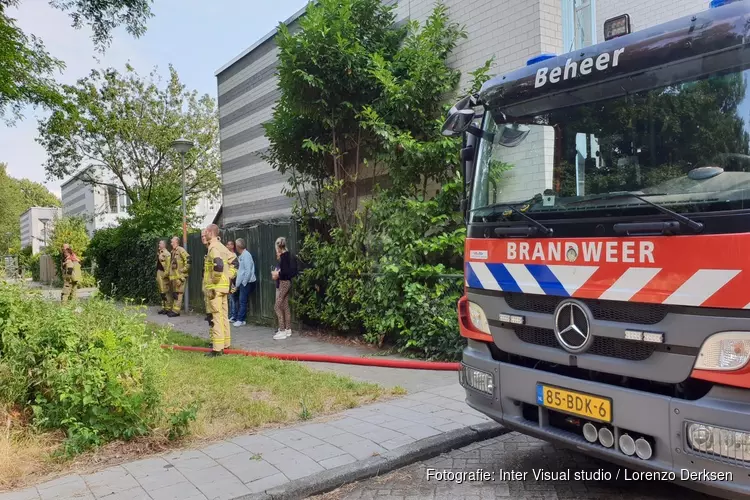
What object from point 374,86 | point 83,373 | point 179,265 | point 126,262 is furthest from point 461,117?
point 126,262

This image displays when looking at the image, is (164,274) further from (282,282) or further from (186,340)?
(282,282)

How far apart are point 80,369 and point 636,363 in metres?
4.06

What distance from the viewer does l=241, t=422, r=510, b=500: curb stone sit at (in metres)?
3.75

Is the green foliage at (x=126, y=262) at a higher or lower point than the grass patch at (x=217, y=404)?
higher

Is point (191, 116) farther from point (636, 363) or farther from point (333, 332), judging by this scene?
point (636, 363)

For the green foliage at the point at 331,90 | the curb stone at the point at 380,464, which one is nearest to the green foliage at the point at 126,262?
the green foliage at the point at 331,90

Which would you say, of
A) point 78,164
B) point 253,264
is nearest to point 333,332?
point 253,264

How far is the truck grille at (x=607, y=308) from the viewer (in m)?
2.86

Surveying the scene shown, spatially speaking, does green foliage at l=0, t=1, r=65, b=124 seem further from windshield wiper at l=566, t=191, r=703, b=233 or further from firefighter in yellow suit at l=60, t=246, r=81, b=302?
windshield wiper at l=566, t=191, r=703, b=233

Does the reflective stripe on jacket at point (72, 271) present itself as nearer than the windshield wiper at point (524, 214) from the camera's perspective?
No

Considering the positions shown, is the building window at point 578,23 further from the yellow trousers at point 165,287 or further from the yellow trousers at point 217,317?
the yellow trousers at point 165,287

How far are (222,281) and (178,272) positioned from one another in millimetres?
5743

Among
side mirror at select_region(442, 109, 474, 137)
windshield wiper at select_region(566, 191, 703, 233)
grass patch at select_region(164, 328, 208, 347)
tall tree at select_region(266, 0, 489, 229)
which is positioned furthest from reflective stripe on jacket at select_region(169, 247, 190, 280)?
windshield wiper at select_region(566, 191, 703, 233)

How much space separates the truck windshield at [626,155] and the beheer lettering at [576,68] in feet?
0.65
